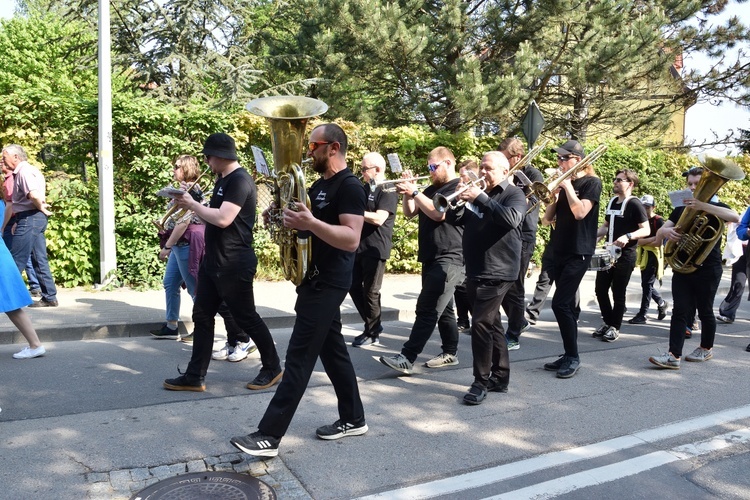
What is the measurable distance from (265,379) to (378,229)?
2.06 m

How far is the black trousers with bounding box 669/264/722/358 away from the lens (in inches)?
246

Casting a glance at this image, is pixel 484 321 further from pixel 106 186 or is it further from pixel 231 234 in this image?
pixel 106 186

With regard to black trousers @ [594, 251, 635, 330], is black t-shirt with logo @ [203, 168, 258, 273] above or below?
above

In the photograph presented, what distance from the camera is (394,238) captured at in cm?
1180

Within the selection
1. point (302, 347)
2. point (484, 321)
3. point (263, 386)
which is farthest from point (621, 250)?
point (302, 347)

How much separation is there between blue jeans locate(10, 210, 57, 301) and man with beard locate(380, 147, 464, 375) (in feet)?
14.6

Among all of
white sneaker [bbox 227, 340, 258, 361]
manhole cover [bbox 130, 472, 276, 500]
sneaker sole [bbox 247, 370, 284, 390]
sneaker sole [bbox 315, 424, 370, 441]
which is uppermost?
white sneaker [bbox 227, 340, 258, 361]

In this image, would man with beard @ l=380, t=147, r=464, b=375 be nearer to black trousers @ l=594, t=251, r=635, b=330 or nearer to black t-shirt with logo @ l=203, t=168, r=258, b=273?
black t-shirt with logo @ l=203, t=168, r=258, b=273

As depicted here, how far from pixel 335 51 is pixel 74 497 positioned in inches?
525

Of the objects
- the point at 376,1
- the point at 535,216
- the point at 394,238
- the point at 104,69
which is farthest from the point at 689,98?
the point at 104,69

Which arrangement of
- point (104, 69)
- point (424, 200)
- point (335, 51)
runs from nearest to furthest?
point (424, 200) → point (104, 69) → point (335, 51)

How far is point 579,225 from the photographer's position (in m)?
6.18

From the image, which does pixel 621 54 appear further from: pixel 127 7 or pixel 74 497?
pixel 74 497

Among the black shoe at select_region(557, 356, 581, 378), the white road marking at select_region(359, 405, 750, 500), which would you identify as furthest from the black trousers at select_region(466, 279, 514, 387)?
the white road marking at select_region(359, 405, 750, 500)
